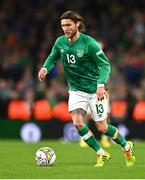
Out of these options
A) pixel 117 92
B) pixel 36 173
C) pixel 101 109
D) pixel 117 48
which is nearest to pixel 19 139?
pixel 117 92

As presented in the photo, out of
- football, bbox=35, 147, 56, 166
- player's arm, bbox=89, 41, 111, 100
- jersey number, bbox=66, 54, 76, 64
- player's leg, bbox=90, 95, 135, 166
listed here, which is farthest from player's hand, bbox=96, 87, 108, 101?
football, bbox=35, 147, 56, 166

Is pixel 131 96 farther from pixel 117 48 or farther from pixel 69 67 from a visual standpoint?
pixel 69 67

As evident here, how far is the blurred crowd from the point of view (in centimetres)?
2316

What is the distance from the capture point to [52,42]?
A: 993 inches

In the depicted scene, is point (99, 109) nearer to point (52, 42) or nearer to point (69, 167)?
point (69, 167)

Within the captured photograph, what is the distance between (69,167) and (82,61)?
5.34ft

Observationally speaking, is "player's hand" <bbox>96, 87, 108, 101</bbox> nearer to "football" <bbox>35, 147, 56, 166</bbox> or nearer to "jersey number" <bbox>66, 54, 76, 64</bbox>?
"jersey number" <bbox>66, 54, 76, 64</bbox>

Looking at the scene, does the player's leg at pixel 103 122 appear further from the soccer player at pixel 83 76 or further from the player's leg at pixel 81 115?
the player's leg at pixel 81 115

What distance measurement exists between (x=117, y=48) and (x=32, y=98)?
13.5 feet

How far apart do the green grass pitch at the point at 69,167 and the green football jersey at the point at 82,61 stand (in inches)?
51.0

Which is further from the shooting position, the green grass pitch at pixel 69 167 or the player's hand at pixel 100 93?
the player's hand at pixel 100 93

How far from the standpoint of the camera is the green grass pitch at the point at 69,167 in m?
11.1

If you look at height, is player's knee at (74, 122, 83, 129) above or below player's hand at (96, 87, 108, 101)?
below

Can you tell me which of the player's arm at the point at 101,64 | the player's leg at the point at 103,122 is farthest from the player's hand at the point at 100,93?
the player's leg at the point at 103,122
